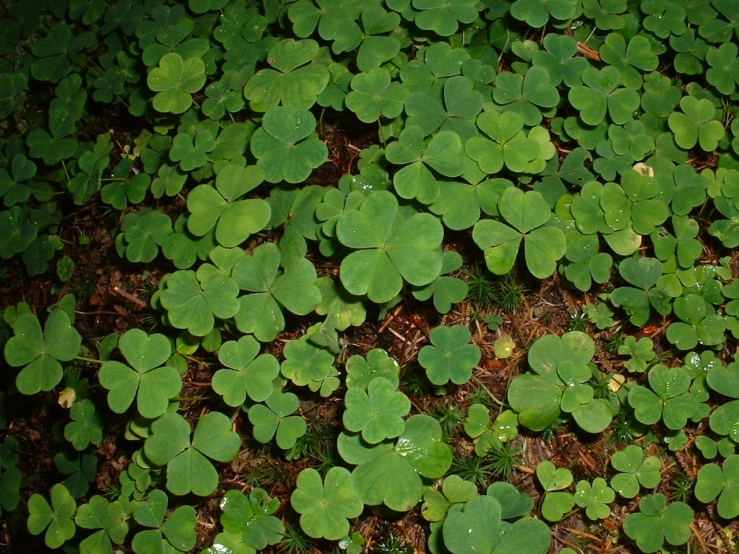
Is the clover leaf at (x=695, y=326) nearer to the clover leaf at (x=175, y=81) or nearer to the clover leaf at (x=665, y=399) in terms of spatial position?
the clover leaf at (x=665, y=399)

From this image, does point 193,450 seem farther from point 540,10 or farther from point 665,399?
point 540,10

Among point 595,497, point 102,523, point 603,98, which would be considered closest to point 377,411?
point 595,497

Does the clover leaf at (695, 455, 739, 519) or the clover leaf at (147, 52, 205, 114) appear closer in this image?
the clover leaf at (695, 455, 739, 519)

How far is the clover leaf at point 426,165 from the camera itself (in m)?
2.39

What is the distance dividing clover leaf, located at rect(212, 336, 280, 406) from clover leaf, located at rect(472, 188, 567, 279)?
1016 mm

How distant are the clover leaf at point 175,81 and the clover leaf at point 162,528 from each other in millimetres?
1919

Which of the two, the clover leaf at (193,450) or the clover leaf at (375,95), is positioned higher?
the clover leaf at (375,95)

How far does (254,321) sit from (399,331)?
0.71 metres

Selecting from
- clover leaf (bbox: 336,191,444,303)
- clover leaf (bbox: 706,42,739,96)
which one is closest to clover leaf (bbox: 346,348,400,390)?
clover leaf (bbox: 336,191,444,303)

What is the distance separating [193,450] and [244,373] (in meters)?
0.37

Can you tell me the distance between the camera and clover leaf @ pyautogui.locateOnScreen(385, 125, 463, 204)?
2.39m

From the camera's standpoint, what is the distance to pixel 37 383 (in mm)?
2420

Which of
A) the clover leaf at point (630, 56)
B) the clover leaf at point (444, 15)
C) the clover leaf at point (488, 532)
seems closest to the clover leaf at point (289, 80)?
the clover leaf at point (444, 15)

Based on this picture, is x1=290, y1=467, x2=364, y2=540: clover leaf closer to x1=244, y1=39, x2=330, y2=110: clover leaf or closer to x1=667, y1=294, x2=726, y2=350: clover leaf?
x1=667, y1=294, x2=726, y2=350: clover leaf
